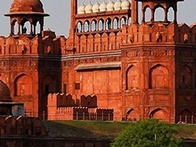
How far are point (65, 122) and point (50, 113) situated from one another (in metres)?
12.1

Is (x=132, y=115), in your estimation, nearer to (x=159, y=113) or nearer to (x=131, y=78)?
(x=159, y=113)

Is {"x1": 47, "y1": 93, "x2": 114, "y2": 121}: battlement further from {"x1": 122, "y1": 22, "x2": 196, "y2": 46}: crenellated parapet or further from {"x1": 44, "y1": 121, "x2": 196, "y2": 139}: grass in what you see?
{"x1": 44, "y1": 121, "x2": 196, "y2": 139}: grass

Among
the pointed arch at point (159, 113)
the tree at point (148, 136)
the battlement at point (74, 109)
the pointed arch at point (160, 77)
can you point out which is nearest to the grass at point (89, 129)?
the tree at point (148, 136)

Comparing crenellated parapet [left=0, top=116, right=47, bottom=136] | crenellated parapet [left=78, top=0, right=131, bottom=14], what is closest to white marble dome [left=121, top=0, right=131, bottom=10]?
crenellated parapet [left=78, top=0, right=131, bottom=14]

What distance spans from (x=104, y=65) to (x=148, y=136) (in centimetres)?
2457

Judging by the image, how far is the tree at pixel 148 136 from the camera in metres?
108

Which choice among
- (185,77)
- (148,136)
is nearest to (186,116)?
(185,77)

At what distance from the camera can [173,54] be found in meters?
128

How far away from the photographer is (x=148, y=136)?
10912cm

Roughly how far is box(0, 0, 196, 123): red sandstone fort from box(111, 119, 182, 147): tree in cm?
1448

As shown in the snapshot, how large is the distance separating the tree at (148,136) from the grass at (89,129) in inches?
228

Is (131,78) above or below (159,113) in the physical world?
above

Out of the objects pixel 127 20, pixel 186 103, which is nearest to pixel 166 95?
pixel 186 103

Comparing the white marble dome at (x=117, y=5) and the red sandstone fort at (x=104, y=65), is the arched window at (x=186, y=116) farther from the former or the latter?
the white marble dome at (x=117, y=5)
